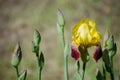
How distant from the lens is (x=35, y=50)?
5.65 feet

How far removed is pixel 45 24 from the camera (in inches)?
183

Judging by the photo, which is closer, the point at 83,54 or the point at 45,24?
the point at 83,54

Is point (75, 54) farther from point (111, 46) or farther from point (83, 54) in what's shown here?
point (111, 46)

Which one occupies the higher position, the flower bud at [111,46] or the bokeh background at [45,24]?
the bokeh background at [45,24]

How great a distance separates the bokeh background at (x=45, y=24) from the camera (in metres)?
Answer: 4.19

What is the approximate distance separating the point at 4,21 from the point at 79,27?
319cm

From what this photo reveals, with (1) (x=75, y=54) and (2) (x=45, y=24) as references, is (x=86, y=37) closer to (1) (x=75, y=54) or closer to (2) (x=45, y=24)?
(1) (x=75, y=54)

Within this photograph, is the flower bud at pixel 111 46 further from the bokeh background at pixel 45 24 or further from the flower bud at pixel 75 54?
the bokeh background at pixel 45 24

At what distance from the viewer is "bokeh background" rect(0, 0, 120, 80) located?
4188mm

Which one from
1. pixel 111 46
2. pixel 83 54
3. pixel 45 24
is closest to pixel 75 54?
pixel 83 54

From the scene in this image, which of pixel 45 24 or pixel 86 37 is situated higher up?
pixel 45 24

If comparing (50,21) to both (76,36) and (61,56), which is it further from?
(76,36)

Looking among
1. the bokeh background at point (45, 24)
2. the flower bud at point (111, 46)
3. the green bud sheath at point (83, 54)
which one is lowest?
the green bud sheath at point (83, 54)

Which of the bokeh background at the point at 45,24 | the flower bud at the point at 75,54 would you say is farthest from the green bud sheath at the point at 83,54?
the bokeh background at the point at 45,24
